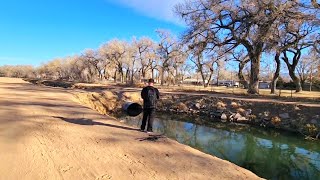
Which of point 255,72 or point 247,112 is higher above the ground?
point 255,72

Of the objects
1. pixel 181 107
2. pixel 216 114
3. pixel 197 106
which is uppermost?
pixel 197 106

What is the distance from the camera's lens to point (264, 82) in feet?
326

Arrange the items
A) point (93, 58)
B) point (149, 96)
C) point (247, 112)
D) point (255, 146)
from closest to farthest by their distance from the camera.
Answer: point (149, 96)
point (255, 146)
point (247, 112)
point (93, 58)

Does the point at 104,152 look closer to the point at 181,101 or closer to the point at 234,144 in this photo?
the point at 234,144

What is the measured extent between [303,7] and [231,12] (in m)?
5.95

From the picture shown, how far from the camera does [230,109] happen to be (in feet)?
72.5

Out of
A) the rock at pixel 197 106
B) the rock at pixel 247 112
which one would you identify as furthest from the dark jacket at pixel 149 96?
the rock at pixel 197 106

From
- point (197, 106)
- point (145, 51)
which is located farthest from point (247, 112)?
point (145, 51)

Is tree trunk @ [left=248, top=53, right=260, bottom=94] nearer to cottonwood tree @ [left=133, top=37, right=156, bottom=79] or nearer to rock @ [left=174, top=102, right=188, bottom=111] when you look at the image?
rock @ [left=174, top=102, right=188, bottom=111]

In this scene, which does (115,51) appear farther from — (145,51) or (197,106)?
(197,106)

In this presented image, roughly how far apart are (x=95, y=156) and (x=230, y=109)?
54.7ft

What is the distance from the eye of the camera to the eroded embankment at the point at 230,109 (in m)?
17.8

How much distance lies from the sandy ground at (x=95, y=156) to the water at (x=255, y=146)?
11.6 ft

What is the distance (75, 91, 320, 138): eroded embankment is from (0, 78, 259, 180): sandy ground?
10776 millimetres
